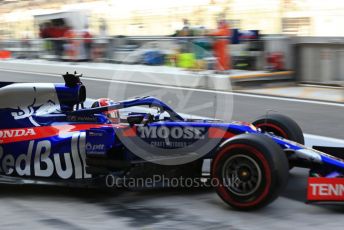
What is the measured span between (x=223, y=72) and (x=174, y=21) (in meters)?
10.2

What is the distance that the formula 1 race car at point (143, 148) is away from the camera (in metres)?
4.30

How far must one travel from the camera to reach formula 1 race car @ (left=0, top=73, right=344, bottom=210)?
169 inches

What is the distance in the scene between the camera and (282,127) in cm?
541

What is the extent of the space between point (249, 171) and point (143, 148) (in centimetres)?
106

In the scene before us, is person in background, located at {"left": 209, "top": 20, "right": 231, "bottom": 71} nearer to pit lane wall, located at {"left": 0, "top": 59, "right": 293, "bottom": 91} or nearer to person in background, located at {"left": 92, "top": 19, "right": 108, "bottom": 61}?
pit lane wall, located at {"left": 0, "top": 59, "right": 293, "bottom": 91}

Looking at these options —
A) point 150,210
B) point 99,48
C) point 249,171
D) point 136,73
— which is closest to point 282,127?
point 249,171

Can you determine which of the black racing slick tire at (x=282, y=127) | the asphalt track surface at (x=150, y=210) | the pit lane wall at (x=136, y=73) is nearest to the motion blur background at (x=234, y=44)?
the pit lane wall at (x=136, y=73)

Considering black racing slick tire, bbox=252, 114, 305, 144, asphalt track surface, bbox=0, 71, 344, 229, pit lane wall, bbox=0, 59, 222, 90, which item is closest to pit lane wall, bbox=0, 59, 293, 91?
pit lane wall, bbox=0, 59, 222, 90

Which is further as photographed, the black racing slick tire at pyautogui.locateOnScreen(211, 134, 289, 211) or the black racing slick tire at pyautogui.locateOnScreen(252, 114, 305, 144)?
the black racing slick tire at pyautogui.locateOnScreen(252, 114, 305, 144)

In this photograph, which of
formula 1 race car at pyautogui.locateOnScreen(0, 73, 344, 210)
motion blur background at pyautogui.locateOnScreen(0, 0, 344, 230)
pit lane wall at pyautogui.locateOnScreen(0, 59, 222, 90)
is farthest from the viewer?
pit lane wall at pyautogui.locateOnScreen(0, 59, 222, 90)

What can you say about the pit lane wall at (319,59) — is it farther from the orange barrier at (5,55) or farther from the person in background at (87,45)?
the orange barrier at (5,55)

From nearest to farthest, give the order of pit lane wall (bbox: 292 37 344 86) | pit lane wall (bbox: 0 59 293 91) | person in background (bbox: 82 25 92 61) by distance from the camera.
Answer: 1. pit lane wall (bbox: 292 37 344 86)
2. pit lane wall (bbox: 0 59 293 91)
3. person in background (bbox: 82 25 92 61)

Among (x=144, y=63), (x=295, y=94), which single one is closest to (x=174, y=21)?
(x=144, y=63)

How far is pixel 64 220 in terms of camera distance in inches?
173
